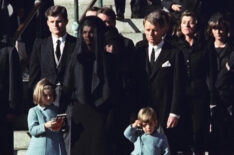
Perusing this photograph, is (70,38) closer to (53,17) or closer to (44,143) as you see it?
(53,17)

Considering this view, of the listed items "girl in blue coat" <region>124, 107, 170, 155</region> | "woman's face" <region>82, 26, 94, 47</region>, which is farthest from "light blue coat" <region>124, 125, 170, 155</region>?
"woman's face" <region>82, 26, 94, 47</region>

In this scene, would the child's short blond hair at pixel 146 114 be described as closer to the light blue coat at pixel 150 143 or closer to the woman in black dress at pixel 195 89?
the light blue coat at pixel 150 143

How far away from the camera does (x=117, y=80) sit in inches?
585

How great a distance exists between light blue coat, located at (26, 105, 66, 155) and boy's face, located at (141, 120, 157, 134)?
3.02 feet

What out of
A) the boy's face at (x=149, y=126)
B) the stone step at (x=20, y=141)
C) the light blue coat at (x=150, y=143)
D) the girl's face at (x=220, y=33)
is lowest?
the stone step at (x=20, y=141)

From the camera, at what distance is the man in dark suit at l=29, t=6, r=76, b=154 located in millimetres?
15508

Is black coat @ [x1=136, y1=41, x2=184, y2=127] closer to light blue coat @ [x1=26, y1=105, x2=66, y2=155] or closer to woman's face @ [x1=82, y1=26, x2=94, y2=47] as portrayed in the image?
woman's face @ [x1=82, y1=26, x2=94, y2=47]

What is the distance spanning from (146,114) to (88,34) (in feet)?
3.36

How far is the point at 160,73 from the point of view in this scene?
15250mm

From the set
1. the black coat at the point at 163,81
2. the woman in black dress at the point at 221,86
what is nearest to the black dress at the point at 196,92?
the woman in black dress at the point at 221,86

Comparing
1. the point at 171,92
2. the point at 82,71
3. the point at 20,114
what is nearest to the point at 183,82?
A: the point at 171,92

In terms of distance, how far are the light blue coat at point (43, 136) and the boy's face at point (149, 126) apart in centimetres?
92

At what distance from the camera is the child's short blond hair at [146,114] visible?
1478cm

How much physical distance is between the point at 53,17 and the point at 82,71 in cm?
98
